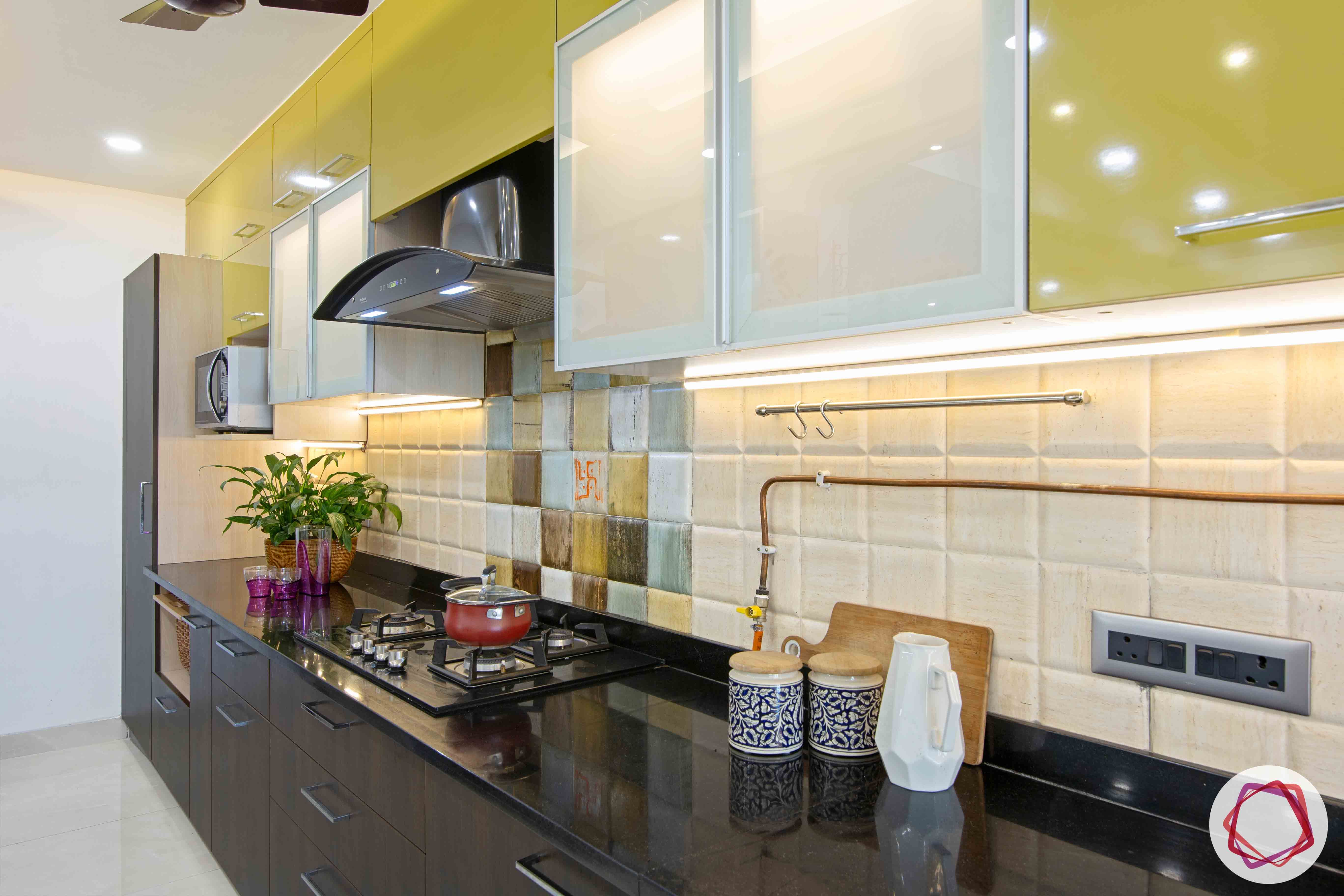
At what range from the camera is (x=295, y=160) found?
280 centimetres

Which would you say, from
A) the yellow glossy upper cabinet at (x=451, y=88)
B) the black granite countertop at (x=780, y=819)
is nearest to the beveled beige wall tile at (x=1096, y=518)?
the black granite countertop at (x=780, y=819)

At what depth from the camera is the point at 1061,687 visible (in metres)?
1.17

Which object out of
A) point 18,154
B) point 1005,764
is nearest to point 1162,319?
point 1005,764

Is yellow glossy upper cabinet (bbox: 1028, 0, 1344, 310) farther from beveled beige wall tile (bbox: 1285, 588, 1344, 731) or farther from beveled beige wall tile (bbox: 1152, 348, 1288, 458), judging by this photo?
beveled beige wall tile (bbox: 1285, 588, 1344, 731)

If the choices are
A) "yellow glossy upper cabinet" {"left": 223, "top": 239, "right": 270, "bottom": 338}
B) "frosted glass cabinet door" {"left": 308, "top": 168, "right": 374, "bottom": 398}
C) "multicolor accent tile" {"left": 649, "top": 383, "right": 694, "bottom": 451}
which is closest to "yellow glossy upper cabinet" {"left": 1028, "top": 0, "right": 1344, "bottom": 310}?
"multicolor accent tile" {"left": 649, "top": 383, "right": 694, "bottom": 451}

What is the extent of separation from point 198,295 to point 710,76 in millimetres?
3108

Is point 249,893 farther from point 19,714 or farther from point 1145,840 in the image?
point 19,714

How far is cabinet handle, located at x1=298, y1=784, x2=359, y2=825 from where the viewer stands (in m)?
1.66

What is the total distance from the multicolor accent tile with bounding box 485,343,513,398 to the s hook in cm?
113

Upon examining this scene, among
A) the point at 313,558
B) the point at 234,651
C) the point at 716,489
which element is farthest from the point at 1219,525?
the point at 313,558

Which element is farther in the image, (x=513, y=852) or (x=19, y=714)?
(x=19, y=714)

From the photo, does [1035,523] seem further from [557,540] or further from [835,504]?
[557,540]

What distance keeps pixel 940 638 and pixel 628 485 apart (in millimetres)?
894

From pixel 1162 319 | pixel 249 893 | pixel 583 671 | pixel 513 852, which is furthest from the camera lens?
pixel 249 893
